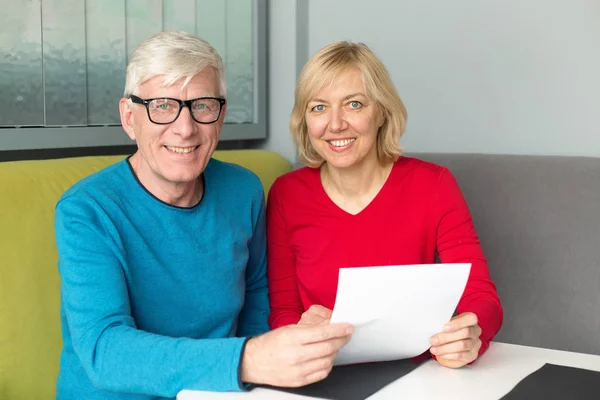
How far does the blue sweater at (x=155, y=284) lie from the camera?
120cm

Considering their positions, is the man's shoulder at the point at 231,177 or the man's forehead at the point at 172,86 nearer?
the man's forehead at the point at 172,86

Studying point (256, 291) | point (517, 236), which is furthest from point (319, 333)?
point (517, 236)

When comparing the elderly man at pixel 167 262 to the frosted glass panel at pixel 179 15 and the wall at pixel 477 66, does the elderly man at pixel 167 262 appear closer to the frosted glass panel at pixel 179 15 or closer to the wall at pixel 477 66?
the frosted glass panel at pixel 179 15

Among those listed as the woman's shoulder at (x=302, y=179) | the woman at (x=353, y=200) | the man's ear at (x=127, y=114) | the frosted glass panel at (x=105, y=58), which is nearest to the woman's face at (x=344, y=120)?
the woman at (x=353, y=200)

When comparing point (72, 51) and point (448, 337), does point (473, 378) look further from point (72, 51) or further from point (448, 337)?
point (72, 51)

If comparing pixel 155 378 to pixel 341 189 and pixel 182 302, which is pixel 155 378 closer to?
pixel 182 302

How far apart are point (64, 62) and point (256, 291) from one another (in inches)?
32.0

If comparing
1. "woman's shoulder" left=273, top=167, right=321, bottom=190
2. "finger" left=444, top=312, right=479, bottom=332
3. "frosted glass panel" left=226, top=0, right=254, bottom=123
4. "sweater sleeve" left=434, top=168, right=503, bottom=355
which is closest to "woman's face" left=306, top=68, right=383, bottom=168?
"woman's shoulder" left=273, top=167, right=321, bottom=190

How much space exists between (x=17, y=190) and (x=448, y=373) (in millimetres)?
993

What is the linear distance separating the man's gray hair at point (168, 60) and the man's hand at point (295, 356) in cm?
58

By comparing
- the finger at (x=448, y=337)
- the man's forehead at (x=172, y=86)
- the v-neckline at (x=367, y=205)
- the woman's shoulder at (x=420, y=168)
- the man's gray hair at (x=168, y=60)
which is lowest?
the finger at (x=448, y=337)

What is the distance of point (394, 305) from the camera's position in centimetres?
120

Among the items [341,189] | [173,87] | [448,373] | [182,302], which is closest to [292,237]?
[341,189]

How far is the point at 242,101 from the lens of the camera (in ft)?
8.84
